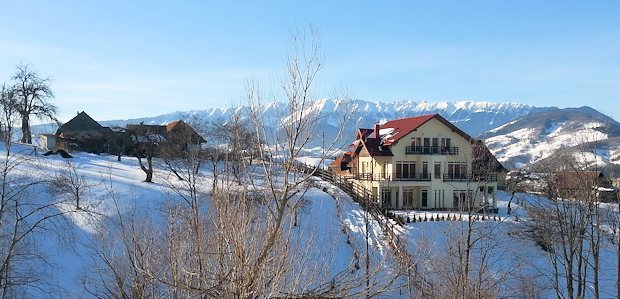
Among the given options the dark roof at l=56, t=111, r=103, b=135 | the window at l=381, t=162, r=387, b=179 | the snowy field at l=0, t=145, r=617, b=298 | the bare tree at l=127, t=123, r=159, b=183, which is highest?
the dark roof at l=56, t=111, r=103, b=135

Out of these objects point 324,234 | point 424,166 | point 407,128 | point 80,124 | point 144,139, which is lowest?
point 324,234

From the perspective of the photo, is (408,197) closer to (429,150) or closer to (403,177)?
(403,177)

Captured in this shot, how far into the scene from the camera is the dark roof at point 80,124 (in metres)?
54.5

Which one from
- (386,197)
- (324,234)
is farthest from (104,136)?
(324,234)

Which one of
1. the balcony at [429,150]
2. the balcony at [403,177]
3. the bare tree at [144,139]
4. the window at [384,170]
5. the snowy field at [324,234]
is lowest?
the snowy field at [324,234]

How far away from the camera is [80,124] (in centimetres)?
5550

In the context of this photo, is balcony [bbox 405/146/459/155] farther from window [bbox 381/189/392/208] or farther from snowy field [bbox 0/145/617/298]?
snowy field [bbox 0/145/617/298]

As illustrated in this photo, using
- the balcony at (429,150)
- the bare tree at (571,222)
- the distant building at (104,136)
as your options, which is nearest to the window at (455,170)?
the balcony at (429,150)

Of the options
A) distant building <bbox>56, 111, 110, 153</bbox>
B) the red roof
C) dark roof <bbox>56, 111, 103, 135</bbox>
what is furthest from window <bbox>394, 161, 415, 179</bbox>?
dark roof <bbox>56, 111, 103, 135</bbox>

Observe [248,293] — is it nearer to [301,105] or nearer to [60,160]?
[301,105]

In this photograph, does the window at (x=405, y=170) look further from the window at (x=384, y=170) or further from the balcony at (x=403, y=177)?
the window at (x=384, y=170)

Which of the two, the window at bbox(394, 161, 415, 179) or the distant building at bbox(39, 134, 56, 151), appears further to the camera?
the distant building at bbox(39, 134, 56, 151)

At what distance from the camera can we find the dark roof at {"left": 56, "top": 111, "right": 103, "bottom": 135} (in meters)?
54.5

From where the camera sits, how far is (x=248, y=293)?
6.26m
